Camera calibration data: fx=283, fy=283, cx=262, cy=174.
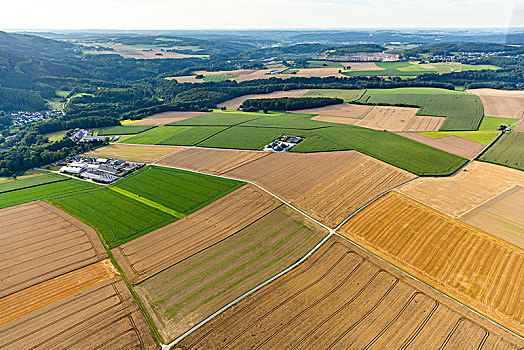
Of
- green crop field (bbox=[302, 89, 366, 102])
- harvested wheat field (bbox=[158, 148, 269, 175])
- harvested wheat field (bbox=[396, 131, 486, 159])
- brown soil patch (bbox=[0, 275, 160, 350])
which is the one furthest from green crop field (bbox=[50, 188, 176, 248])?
green crop field (bbox=[302, 89, 366, 102])

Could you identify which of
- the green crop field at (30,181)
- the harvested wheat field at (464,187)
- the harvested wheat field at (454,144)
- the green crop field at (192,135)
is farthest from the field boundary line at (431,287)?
the green crop field at (30,181)

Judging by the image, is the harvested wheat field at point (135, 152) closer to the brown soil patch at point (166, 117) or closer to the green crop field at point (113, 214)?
the green crop field at point (113, 214)

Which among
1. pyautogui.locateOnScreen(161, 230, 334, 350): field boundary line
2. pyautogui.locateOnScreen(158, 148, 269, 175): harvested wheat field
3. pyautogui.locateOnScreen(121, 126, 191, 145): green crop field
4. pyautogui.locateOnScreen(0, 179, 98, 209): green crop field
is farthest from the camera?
pyautogui.locateOnScreen(121, 126, 191, 145): green crop field

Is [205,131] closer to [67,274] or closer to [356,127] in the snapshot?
[356,127]

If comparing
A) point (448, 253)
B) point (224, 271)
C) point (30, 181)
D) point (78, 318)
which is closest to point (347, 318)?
point (224, 271)

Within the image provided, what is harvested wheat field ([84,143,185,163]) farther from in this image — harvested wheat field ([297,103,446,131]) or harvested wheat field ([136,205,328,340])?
Answer: harvested wheat field ([297,103,446,131])

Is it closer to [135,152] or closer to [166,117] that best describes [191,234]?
[135,152]
